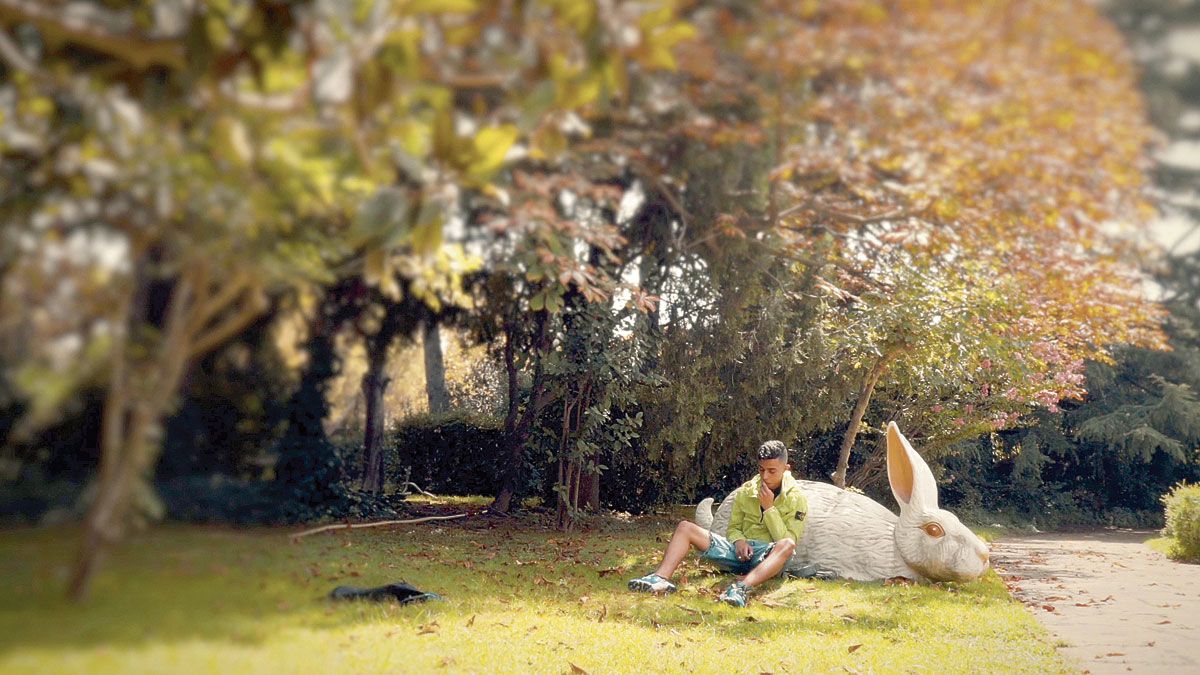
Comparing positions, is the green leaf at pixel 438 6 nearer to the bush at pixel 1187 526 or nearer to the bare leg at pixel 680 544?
the bare leg at pixel 680 544

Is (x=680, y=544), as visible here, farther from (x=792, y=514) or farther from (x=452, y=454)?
(x=452, y=454)

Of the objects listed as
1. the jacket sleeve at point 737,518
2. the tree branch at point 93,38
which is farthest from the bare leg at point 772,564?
the tree branch at point 93,38

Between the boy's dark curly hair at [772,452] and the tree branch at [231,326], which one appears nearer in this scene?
the tree branch at [231,326]

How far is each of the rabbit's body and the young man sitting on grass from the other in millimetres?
624

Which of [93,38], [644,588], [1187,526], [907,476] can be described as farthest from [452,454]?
[1187,526]

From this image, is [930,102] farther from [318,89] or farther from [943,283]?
[943,283]

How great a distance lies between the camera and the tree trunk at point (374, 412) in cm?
155

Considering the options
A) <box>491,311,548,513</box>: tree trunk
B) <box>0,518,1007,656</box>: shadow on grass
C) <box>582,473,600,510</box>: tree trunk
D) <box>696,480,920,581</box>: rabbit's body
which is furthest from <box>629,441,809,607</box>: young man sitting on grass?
<box>582,473,600,510</box>: tree trunk

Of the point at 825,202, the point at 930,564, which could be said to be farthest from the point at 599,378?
the point at 825,202

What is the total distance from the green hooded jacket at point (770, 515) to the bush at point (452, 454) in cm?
255

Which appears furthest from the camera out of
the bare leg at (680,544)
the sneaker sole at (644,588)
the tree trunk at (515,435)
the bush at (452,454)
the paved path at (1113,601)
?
the tree trunk at (515,435)

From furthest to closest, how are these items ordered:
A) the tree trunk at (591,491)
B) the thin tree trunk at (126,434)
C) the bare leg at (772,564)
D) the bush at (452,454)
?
the tree trunk at (591,491), the bare leg at (772,564), the bush at (452,454), the thin tree trunk at (126,434)

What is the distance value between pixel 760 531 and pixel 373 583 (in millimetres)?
4324

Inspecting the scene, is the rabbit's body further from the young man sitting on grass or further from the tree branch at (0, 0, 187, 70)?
the tree branch at (0, 0, 187, 70)
